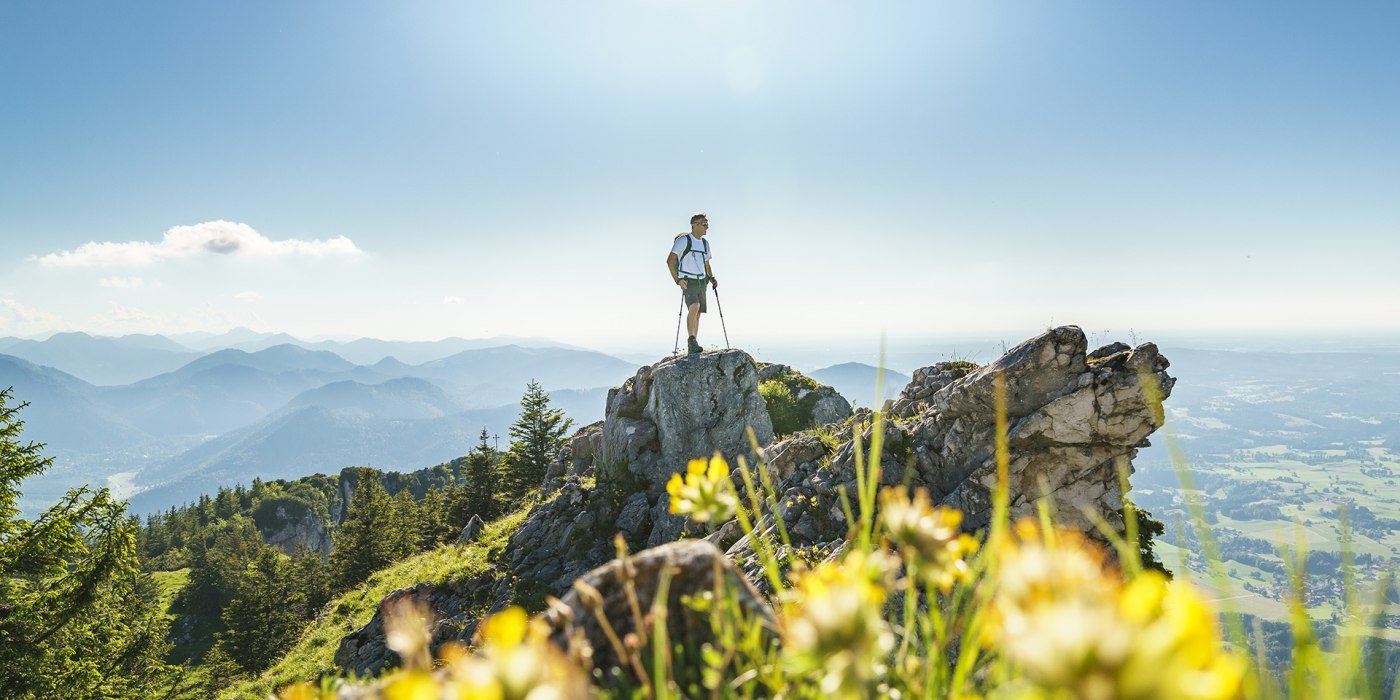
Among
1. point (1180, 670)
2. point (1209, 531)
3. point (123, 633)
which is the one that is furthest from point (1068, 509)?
point (123, 633)

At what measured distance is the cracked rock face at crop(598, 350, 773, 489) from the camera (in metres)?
16.2

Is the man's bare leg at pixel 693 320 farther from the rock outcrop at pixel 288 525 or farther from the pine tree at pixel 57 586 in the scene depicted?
the rock outcrop at pixel 288 525

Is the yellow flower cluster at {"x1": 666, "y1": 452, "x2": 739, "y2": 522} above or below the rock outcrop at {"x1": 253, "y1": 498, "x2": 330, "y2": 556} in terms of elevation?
above

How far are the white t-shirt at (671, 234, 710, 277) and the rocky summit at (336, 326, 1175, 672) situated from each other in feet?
10.1

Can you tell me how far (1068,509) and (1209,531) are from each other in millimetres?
7740

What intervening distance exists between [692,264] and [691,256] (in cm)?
21

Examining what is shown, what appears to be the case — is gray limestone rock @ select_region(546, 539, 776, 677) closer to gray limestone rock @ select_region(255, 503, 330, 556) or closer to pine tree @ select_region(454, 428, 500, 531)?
pine tree @ select_region(454, 428, 500, 531)

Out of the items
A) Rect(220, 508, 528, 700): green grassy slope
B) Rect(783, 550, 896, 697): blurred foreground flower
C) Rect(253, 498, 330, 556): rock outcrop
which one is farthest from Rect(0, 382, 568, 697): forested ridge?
Rect(783, 550, 896, 697): blurred foreground flower

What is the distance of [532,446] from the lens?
120ft

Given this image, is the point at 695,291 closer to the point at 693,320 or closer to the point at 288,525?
the point at 693,320

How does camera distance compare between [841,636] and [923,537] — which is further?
[923,537]

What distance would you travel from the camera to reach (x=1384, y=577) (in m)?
1.71

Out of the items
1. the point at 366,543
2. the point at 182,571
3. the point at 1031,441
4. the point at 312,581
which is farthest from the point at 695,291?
the point at 182,571

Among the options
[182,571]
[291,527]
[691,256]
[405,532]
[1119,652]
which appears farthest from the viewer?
[291,527]
